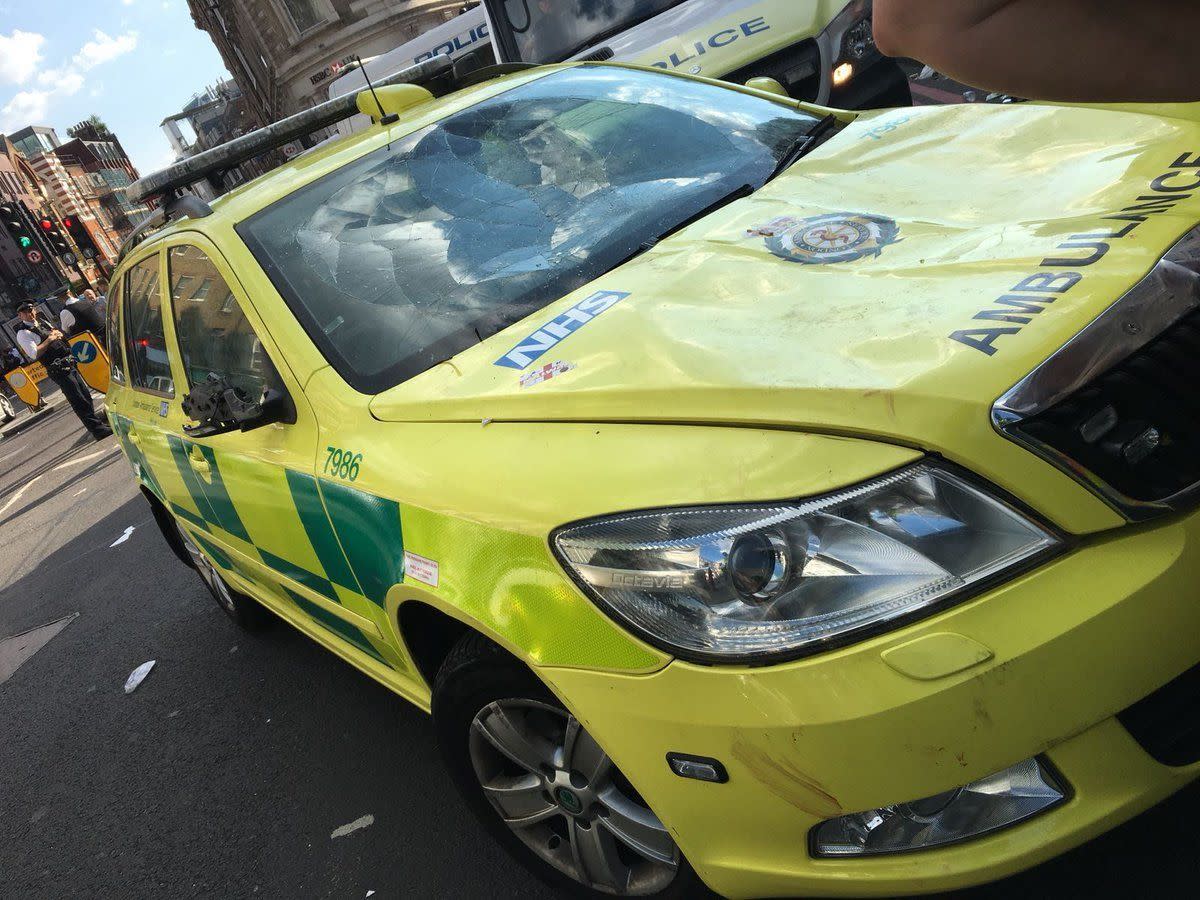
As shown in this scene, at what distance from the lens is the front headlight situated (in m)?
1.32

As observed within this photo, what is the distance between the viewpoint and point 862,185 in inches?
88.5

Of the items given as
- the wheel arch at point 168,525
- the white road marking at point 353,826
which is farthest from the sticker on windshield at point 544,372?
the wheel arch at point 168,525

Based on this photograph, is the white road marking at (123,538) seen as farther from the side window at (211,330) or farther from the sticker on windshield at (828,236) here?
the sticker on windshield at (828,236)

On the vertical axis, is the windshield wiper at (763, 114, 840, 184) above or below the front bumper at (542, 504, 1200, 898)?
above

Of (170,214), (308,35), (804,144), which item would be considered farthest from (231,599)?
(308,35)

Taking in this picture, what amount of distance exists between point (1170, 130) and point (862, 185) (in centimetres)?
66

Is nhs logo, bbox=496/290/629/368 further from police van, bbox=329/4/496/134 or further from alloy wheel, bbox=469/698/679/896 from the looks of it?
police van, bbox=329/4/496/134

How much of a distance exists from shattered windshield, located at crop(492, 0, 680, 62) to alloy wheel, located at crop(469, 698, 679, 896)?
243 inches

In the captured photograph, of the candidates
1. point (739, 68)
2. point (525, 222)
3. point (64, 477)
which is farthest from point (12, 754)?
point (64, 477)

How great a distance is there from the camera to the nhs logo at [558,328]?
191 centimetres

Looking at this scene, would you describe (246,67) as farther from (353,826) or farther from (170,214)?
(353,826)

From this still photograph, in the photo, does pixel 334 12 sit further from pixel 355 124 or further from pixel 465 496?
pixel 465 496

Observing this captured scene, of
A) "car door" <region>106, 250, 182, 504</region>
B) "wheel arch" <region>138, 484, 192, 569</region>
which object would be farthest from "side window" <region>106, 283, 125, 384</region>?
"wheel arch" <region>138, 484, 192, 569</region>

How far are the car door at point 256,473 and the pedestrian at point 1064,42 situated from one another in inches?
62.1
